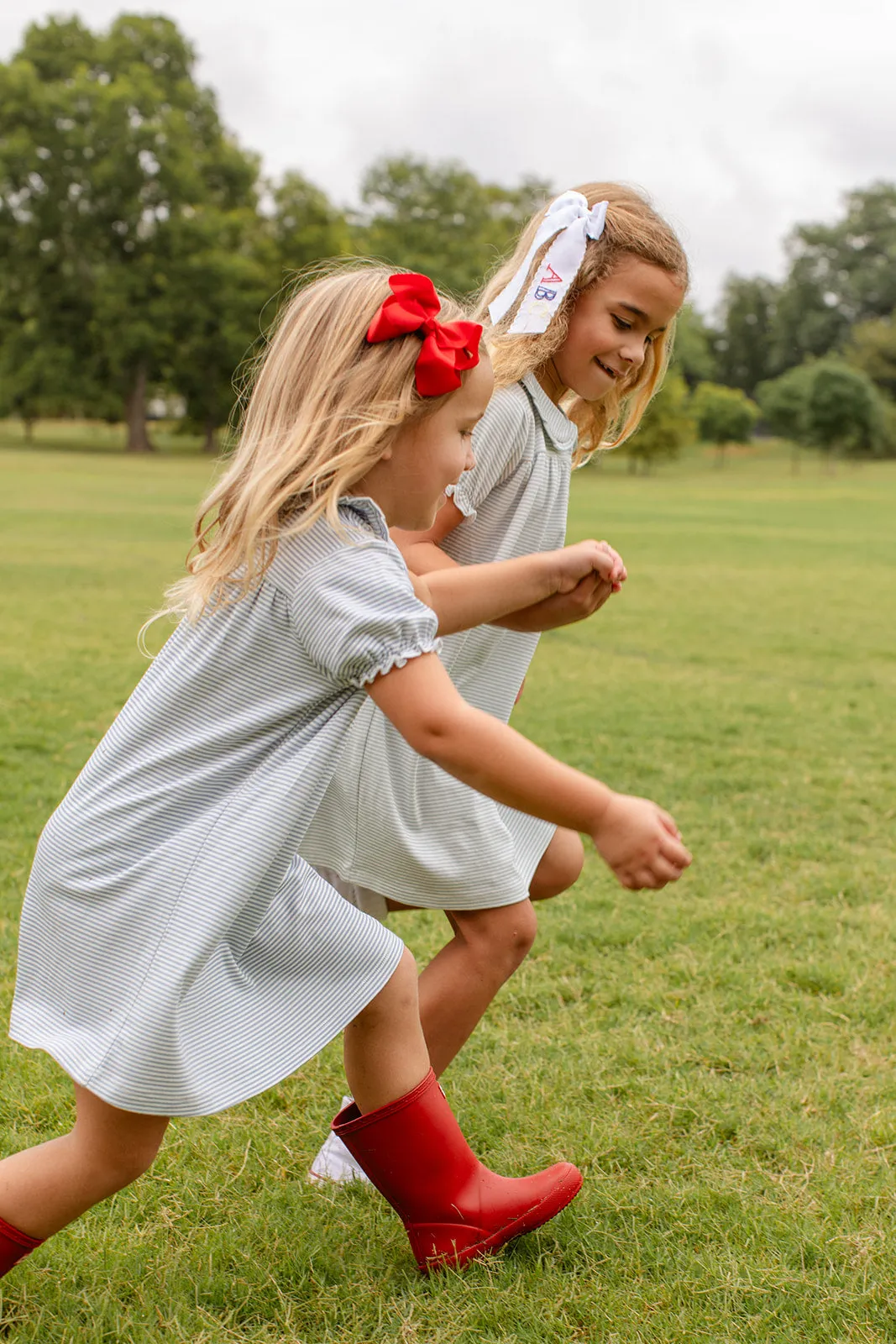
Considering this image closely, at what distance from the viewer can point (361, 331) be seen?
6.21ft

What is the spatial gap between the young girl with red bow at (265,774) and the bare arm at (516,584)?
189 millimetres

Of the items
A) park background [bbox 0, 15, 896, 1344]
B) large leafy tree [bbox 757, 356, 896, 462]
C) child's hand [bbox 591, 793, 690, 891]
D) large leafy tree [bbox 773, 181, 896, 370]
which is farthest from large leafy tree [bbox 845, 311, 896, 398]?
child's hand [bbox 591, 793, 690, 891]

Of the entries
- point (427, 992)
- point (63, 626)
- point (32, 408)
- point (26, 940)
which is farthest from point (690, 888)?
point (32, 408)

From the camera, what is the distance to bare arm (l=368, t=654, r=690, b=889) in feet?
5.58

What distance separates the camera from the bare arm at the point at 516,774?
67.0 inches

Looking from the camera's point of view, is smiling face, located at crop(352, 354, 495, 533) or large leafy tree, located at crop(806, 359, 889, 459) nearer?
smiling face, located at crop(352, 354, 495, 533)

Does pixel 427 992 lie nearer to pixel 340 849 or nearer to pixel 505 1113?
pixel 340 849

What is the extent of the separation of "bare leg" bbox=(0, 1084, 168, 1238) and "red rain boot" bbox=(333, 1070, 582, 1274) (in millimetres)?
362

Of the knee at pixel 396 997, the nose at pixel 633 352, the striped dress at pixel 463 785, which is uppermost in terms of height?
the nose at pixel 633 352

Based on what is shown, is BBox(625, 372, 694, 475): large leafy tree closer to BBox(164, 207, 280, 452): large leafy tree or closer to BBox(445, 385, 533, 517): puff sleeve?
BBox(164, 207, 280, 452): large leafy tree

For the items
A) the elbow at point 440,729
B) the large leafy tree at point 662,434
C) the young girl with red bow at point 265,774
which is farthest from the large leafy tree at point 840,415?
the elbow at point 440,729

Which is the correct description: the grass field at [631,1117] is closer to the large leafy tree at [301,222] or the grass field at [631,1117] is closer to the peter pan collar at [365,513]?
the peter pan collar at [365,513]

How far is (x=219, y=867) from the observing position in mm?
1828

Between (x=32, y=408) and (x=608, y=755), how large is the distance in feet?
158
